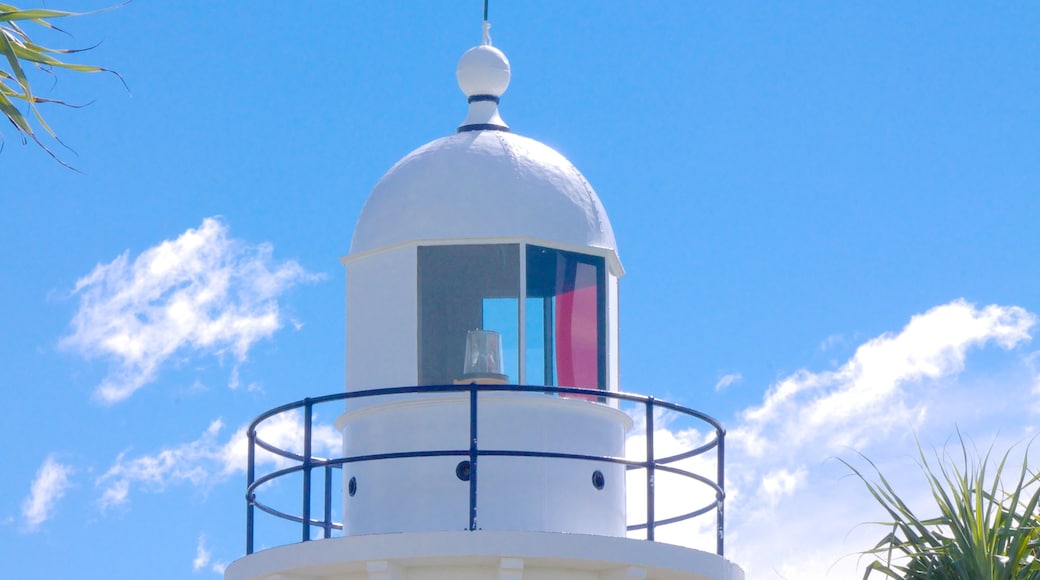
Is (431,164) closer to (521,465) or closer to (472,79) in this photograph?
(472,79)

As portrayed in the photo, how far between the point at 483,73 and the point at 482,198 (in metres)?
1.66

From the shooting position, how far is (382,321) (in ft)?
Result: 52.2

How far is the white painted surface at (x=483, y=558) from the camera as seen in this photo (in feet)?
46.8

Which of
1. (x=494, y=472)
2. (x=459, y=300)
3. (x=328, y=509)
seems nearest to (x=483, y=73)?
(x=459, y=300)

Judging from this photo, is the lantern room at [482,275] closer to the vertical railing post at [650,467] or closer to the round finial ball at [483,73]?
the round finial ball at [483,73]

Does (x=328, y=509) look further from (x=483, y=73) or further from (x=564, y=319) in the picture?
(x=483, y=73)

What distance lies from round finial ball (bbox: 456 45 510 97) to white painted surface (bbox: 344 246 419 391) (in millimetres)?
1986

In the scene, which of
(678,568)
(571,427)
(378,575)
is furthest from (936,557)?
(378,575)

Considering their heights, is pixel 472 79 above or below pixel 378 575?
above

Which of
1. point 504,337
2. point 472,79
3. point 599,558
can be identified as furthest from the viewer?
point 472,79

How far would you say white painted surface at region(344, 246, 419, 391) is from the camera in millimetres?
15680

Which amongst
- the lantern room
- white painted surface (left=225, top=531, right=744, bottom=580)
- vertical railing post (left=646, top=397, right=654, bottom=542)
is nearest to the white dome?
the lantern room

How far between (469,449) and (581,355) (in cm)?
155

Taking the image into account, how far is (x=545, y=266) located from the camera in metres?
15.8
